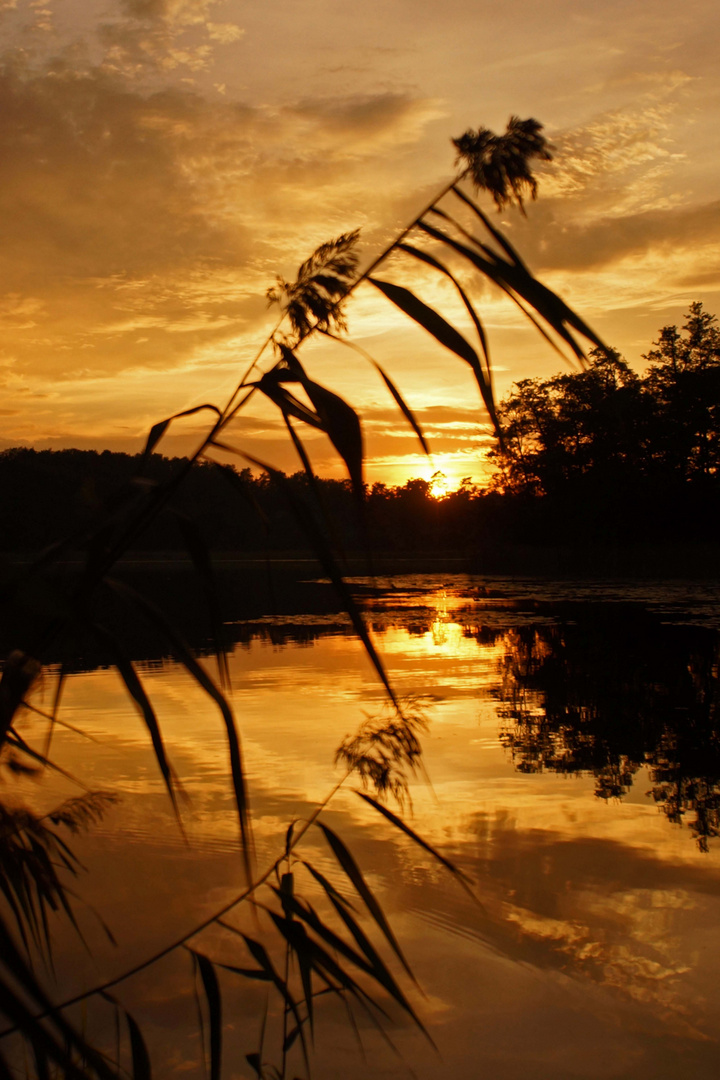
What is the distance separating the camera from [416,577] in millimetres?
29625

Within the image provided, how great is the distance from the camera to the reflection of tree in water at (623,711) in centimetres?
528

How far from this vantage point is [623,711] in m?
7.39

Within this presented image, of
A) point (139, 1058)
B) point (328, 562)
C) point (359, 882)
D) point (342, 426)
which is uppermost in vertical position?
point (342, 426)

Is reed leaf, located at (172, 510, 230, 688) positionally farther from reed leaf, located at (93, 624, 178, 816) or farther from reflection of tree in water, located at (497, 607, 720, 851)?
reflection of tree in water, located at (497, 607, 720, 851)

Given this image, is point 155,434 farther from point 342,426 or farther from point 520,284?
point 520,284

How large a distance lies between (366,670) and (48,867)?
828cm

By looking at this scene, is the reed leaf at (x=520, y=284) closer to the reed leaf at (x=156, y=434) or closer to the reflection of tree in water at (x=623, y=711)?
the reed leaf at (x=156, y=434)

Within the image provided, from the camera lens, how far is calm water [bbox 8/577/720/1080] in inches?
106

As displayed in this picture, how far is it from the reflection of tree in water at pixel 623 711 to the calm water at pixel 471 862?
3 centimetres

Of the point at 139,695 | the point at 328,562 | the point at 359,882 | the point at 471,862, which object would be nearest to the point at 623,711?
the point at 471,862

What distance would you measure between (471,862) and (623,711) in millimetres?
3824

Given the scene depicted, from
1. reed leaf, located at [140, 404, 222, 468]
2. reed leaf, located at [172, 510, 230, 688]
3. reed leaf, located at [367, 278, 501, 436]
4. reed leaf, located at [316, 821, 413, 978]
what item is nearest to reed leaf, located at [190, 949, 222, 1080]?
reed leaf, located at [316, 821, 413, 978]

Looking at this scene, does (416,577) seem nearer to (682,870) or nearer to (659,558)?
(659,558)

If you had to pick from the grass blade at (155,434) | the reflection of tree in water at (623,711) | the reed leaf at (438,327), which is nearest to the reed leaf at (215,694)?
the grass blade at (155,434)
